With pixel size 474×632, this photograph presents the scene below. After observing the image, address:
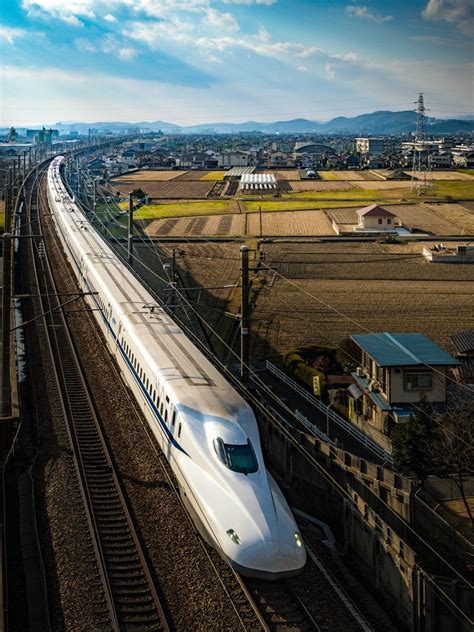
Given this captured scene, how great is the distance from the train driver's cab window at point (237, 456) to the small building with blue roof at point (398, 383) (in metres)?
6.07

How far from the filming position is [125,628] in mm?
7965

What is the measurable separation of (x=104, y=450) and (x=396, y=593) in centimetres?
547

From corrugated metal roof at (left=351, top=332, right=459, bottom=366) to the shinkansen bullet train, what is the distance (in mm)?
4441

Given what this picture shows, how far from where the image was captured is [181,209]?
57625 mm

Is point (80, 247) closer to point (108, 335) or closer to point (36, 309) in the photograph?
point (36, 309)

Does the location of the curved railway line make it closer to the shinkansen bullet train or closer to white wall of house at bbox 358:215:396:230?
the shinkansen bullet train

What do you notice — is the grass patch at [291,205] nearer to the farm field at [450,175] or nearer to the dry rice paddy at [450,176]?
the dry rice paddy at [450,176]

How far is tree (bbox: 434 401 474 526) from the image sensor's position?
472 inches

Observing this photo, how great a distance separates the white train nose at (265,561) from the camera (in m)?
8.23

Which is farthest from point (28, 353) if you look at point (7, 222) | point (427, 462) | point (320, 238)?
point (320, 238)

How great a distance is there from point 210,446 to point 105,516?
213cm

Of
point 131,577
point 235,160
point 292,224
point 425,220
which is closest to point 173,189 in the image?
point 292,224

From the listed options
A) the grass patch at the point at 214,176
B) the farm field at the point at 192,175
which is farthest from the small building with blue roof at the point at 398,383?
the grass patch at the point at 214,176

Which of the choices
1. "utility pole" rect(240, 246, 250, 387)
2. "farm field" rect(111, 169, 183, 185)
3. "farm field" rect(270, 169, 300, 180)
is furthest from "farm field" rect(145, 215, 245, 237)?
"farm field" rect(270, 169, 300, 180)
